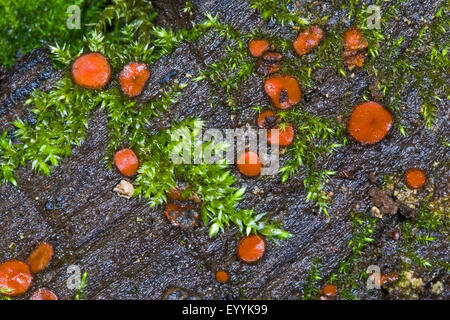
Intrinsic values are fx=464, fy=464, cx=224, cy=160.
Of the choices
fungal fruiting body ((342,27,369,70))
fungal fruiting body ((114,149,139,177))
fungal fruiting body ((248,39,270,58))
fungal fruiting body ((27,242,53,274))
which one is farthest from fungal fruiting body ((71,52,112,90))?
fungal fruiting body ((342,27,369,70))

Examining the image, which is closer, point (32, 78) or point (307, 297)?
point (307, 297)

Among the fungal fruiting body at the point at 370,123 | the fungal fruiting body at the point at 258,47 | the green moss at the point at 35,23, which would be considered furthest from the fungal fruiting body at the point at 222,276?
the green moss at the point at 35,23

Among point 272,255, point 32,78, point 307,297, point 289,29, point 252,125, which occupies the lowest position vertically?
point 307,297

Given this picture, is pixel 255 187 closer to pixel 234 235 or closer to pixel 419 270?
pixel 234 235

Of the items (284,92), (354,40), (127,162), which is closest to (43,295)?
(127,162)

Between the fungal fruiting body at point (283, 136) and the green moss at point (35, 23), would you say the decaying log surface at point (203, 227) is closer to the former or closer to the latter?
the fungal fruiting body at point (283, 136)

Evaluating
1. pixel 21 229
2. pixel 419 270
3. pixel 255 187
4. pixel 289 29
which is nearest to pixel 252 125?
pixel 255 187
